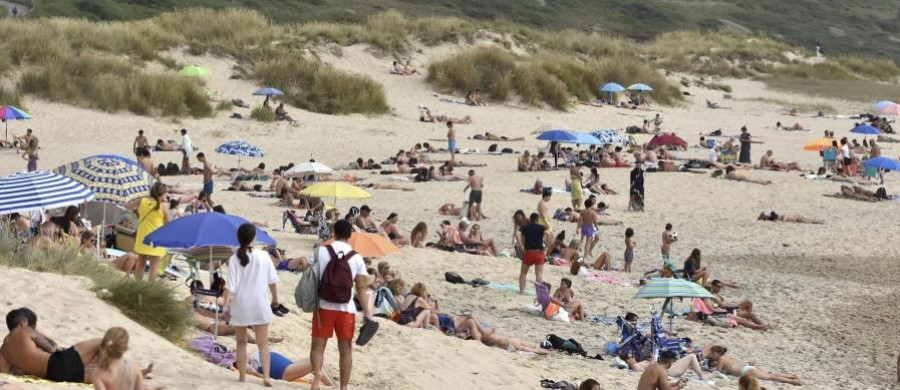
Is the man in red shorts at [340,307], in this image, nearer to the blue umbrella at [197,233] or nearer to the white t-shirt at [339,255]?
the white t-shirt at [339,255]

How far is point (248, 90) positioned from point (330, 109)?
2384mm

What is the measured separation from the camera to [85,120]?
2889 centimetres

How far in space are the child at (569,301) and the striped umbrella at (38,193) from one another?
531cm

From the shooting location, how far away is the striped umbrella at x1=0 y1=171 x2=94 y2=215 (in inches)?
429

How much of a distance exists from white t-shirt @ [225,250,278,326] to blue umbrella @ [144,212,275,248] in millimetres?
1853

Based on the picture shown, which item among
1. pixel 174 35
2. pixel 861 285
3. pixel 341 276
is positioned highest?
pixel 174 35

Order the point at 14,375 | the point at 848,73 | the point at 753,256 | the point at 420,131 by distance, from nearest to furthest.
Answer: the point at 14,375, the point at 753,256, the point at 420,131, the point at 848,73

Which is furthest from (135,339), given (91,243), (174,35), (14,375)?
(174,35)

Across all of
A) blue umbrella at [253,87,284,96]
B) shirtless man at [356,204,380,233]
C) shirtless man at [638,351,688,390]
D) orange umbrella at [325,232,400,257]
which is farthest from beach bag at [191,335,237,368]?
blue umbrella at [253,87,284,96]

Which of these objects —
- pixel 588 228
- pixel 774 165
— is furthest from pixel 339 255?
pixel 774 165

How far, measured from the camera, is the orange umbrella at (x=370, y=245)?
1356 centimetres

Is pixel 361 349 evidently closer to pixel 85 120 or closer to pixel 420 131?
pixel 85 120

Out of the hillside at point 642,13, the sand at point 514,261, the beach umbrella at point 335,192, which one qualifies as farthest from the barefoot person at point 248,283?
the hillside at point 642,13

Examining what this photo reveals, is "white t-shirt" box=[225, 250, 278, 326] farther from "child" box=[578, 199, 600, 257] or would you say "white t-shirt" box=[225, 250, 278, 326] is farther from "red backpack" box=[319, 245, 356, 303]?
"child" box=[578, 199, 600, 257]
